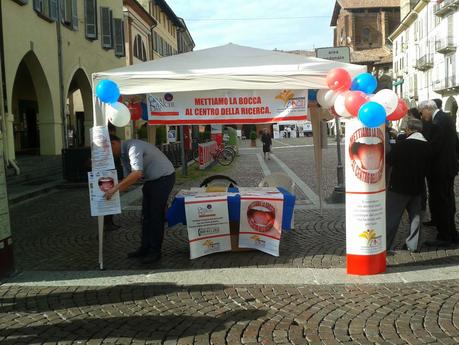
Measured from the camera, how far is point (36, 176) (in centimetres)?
1658

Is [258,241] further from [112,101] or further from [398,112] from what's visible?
[112,101]

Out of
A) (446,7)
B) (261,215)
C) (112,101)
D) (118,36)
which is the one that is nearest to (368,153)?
(261,215)

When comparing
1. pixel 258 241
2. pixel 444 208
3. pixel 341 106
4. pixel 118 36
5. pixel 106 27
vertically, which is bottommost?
pixel 258 241

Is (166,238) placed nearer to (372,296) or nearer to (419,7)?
(372,296)

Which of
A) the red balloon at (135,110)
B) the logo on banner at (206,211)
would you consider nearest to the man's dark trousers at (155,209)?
the logo on banner at (206,211)

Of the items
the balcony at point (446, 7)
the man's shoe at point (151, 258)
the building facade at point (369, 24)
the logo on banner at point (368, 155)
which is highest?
the building facade at point (369, 24)

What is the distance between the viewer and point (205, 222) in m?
6.48

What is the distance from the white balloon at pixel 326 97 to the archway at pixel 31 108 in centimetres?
1557

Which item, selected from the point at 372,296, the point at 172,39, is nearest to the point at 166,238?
the point at 372,296

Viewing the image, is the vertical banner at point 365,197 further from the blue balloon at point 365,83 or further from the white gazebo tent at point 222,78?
the white gazebo tent at point 222,78

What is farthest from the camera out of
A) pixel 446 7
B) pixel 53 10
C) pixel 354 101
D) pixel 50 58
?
pixel 446 7

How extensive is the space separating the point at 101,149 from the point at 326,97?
9.12 feet

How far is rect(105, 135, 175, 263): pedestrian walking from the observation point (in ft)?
20.1

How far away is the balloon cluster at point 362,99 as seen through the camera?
207 inches
